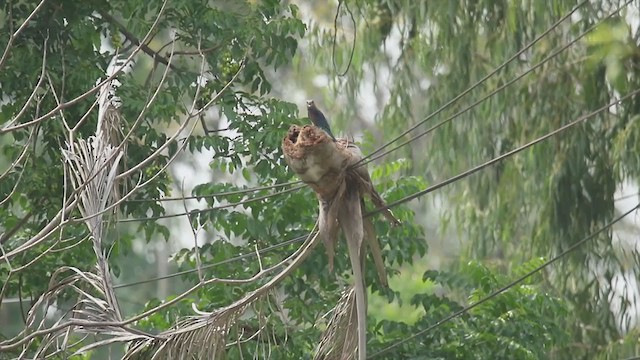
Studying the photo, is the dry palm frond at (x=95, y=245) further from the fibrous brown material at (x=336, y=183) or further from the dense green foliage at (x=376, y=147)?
the fibrous brown material at (x=336, y=183)

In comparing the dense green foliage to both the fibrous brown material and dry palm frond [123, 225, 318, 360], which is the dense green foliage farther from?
the fibrous brown material

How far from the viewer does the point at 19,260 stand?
5.64 metres

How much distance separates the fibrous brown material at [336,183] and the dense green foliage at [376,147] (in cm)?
40

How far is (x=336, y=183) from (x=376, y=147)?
3055mm

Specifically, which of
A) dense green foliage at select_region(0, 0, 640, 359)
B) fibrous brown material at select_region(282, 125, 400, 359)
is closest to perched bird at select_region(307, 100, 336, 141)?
dense green foliage at select_region(0, 0, 640, 359)

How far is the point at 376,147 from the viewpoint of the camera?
7.01 m

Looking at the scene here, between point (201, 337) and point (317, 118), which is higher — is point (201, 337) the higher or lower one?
the lower one

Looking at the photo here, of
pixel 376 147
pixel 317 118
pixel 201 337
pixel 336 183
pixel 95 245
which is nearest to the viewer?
pixel 336 183

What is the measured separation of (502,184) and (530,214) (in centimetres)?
25

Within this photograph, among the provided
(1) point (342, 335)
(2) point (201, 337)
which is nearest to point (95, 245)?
(2) point (201, 337)

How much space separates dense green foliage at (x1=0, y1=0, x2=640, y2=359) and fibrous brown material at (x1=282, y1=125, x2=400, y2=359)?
399 millimetres

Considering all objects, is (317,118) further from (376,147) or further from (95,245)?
(376,147)

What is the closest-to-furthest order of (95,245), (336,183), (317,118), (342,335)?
1. (336,183)
2. (342,335)
3. (95,245)
4. (317,118)

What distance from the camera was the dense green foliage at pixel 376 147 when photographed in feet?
18.5
